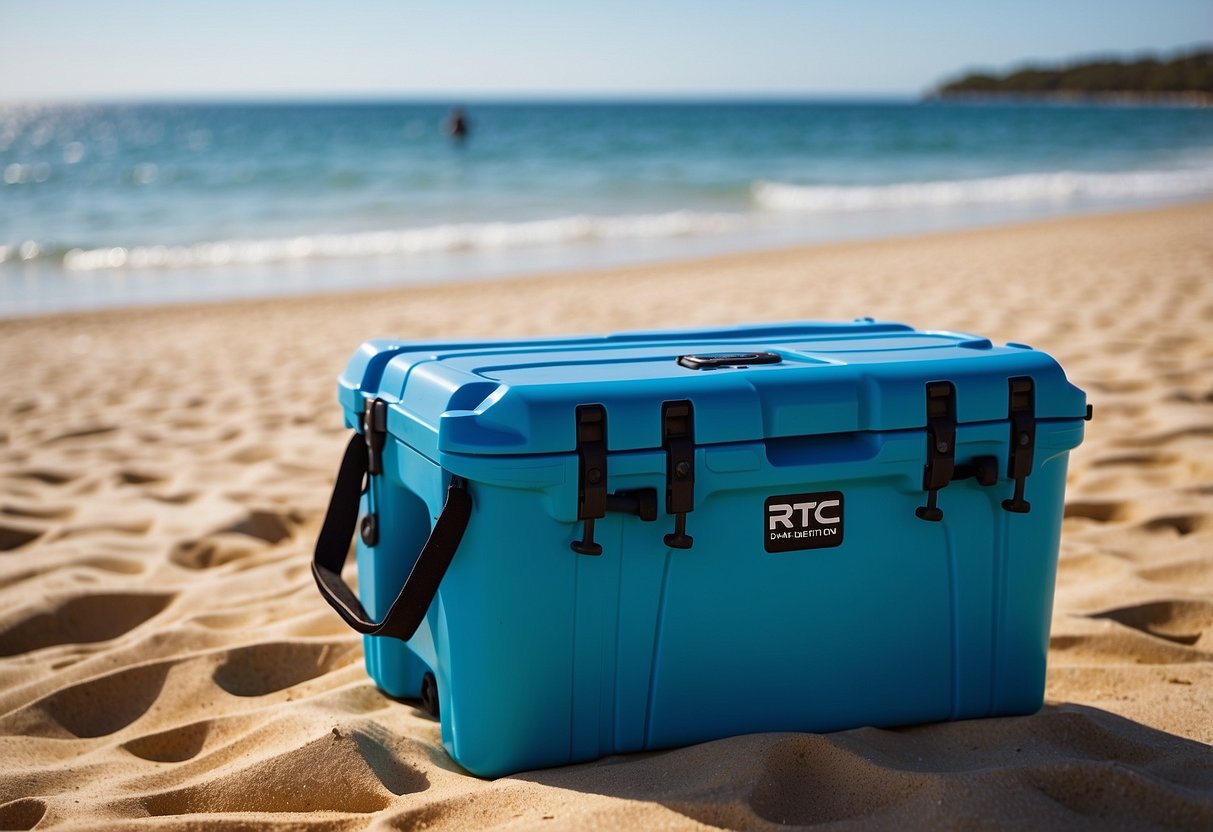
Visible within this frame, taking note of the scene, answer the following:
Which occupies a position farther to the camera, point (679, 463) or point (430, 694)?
point (430, 694)

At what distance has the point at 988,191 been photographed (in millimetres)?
18984

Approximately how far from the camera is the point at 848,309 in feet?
22.1

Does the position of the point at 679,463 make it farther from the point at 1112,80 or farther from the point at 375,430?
the point at 1112,80

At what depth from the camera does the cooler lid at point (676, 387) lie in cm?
168

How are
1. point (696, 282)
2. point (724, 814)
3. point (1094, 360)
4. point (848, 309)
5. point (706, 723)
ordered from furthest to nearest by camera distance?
1. point (696, 282)
2. point (848, 309)
3. point (1094, 360)
4. point (706, 723)
5. point (724, 814)

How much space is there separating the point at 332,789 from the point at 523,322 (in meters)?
5.27

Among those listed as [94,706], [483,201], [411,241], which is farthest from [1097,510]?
[483,201]

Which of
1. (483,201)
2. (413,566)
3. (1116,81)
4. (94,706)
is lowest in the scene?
(94,706)

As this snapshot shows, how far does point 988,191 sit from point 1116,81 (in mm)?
91362

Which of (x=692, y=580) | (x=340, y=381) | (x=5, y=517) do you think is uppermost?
(x=340, y=381)

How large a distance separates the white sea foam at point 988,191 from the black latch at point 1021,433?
15740 millimetres

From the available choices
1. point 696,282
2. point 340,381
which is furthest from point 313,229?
point 340,381

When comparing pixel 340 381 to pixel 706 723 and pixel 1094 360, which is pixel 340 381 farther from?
pixel 1094 360

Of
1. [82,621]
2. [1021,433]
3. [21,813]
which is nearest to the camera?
[21,813]
